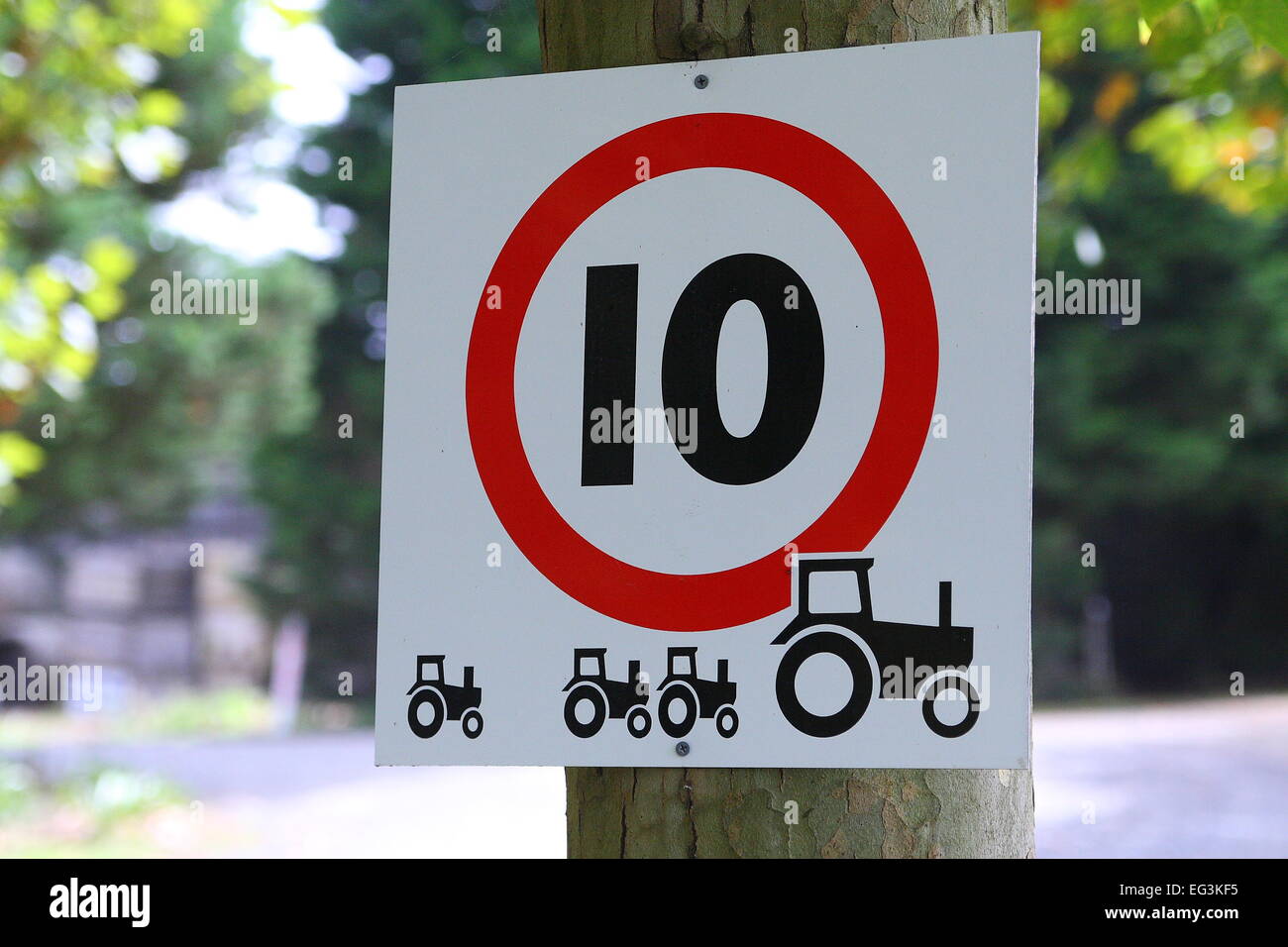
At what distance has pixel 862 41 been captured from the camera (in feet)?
4.35

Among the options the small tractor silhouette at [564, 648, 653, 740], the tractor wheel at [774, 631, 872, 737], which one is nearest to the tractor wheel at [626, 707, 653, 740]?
the small tractor silhouette at [564, 648, 653, 740]

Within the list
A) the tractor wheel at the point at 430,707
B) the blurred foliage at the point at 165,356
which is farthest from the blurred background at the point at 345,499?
the tractor wheel at the point at 430,707

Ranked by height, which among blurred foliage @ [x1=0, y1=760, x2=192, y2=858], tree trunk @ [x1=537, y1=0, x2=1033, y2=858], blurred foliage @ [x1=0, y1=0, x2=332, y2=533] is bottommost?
blurred foliage @ [x1=0, y1=760, x2=192, y2=858]

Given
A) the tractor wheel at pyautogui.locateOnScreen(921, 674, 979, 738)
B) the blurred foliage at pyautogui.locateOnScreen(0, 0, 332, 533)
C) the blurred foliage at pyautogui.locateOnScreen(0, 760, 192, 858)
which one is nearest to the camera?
the tractor wheel at pyautogui.locateOnScreen(921, 674, 979, 738)

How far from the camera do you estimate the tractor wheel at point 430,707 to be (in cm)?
132

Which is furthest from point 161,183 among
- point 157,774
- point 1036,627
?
point 1036,627

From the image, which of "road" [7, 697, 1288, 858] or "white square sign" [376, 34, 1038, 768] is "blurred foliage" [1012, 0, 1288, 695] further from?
"white square sign" [376, 34, 1038, 768]

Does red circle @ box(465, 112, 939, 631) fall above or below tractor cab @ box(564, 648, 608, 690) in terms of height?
above

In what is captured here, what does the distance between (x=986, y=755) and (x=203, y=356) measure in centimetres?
1303

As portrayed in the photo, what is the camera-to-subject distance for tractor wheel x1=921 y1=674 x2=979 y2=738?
3.94 ft

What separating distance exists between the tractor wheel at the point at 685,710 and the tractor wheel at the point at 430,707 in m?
0.23

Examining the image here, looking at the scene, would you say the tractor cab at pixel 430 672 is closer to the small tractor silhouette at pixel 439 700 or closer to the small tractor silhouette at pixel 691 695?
the small tractor silhouette at pixel 439 700

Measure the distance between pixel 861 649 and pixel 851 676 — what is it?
3cm

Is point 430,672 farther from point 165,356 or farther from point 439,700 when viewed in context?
point 165,356
